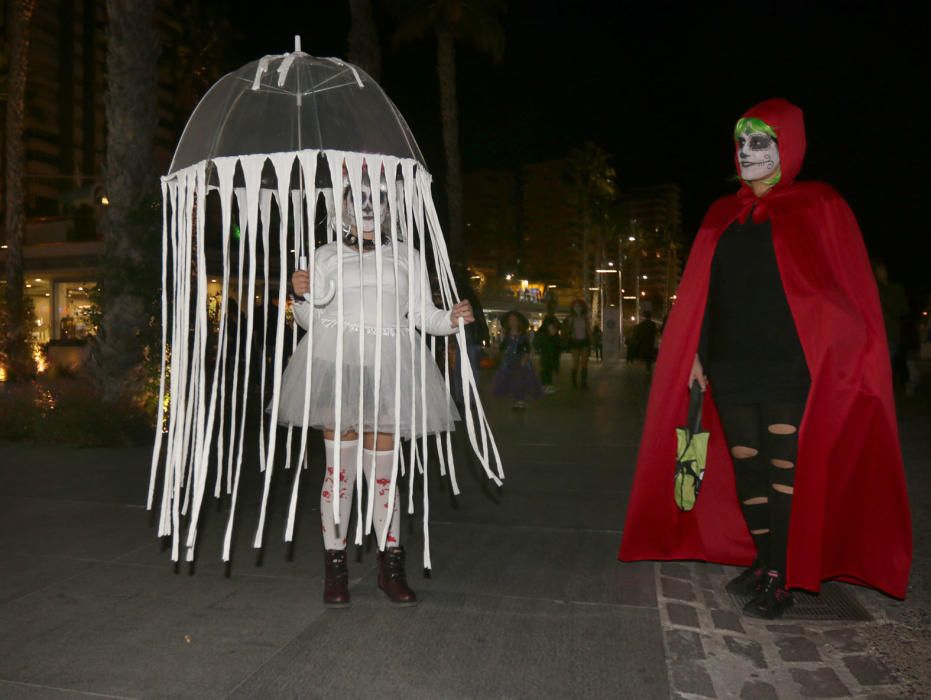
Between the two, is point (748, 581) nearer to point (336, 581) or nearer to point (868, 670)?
point (868, 670)

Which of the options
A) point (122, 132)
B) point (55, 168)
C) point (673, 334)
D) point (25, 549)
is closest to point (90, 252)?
point (122, 132)

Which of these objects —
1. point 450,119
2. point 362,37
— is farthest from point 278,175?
point 450,119

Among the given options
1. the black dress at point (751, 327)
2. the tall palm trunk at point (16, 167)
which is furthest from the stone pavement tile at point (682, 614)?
the tall palm trunk at point (16, 167)

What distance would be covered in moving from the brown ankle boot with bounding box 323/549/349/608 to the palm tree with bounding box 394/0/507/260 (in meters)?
17.7

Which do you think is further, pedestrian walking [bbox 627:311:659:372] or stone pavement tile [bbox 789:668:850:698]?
pedestrian walking [bbox 627:311:659:372]

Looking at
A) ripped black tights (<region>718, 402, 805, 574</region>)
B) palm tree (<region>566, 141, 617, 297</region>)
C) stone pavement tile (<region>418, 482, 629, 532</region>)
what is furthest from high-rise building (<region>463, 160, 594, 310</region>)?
ripped black tights (<region>718, 402, 805, 574</region>)

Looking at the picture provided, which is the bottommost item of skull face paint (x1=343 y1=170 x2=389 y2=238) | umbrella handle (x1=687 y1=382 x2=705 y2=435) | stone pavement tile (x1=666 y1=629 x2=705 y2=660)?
stone pavement tile (x1=666 y1=629 x2=705 y2=660)

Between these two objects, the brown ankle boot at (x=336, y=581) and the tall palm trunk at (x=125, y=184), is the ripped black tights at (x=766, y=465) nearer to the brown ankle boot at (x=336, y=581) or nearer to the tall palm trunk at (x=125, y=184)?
the brown ankle boot at (x=336, y=581)

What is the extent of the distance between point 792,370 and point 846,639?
3.58 ft

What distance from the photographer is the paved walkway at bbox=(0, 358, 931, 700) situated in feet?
9.83

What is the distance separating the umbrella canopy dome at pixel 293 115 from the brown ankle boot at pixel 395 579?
67.9 inches

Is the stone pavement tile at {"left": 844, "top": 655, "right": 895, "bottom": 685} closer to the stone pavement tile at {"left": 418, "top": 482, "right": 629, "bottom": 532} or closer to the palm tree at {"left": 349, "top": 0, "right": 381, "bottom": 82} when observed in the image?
the stone pavement tile at {"left": 418, "top": 482, "right": 629, "bottom": 532}

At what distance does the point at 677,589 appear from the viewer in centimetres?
412

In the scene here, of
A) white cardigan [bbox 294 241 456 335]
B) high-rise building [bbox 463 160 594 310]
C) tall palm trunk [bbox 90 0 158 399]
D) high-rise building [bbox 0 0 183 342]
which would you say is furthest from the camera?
high-rise building [bbox 463 160 594 310]
